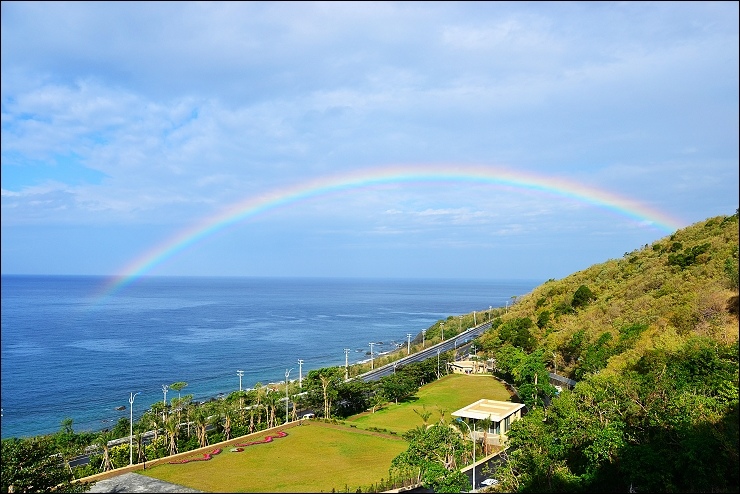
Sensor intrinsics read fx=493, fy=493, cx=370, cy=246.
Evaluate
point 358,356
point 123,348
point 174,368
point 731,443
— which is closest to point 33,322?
point 123,348

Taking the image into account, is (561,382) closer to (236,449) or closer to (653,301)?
(653,301)

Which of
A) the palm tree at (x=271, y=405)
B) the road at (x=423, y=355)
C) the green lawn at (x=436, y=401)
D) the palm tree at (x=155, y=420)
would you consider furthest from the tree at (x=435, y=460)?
the road at (x=423, y=355)

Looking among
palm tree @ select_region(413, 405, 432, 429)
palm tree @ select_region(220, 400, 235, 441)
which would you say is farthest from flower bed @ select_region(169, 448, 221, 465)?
palm tree @ select_region(413, 405, 432, 429)

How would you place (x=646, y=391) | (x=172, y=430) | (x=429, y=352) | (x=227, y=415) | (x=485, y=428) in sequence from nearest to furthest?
(x=646, y=391), (x=485, y=428), (x=172, y=430), (x=227, y=415), (x=429, y=352)

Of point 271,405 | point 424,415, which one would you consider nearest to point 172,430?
point 271,405

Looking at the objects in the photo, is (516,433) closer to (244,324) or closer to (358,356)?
(358,356)

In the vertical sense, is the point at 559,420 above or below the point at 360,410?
above
